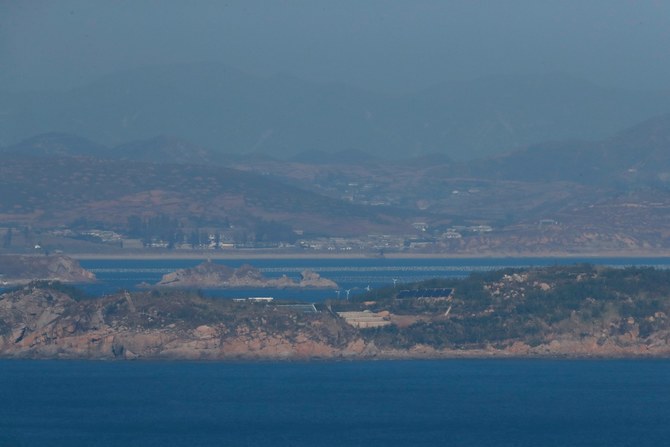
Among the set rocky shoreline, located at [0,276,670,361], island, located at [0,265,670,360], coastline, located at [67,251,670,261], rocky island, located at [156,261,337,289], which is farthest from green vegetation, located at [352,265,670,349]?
coastline, located at [67,251,670,261]

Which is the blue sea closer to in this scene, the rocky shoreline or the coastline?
the rocky shoreline

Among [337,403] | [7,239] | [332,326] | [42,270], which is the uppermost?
[337,403]

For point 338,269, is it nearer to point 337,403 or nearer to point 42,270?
point 42,270

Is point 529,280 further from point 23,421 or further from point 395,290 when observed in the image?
point 23,421

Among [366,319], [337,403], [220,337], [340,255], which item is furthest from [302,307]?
[340,255]

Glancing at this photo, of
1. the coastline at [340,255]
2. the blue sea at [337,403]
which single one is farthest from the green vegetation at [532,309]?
the coastline at [340,255]

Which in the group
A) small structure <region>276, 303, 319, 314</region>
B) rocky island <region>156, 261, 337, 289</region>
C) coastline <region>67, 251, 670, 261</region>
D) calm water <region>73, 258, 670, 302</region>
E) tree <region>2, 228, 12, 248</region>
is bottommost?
coastline <region>67, 251, 670, 261</region>

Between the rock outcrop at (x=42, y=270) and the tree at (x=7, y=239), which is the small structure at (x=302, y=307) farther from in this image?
the tree at (x=7, y=239)
